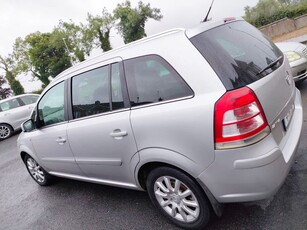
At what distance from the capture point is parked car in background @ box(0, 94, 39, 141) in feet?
34.1

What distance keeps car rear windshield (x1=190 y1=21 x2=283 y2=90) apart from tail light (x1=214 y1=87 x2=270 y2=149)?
94 millimetres

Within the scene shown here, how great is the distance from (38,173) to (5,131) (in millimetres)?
7010

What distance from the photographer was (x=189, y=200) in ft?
8.17

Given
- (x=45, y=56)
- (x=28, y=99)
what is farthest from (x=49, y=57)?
(x=28, y=99)

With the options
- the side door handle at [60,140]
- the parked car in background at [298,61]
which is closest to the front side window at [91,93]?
the side door handle at [60,140]

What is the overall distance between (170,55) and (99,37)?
51.5 meters

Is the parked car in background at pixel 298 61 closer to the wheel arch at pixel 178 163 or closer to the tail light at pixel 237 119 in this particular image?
the tail light at pixel 237 119

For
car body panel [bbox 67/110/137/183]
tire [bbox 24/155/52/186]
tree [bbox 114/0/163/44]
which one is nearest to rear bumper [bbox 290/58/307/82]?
car body panel [bbox 67/110/137/183]

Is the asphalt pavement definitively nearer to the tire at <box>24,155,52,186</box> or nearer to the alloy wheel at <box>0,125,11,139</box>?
the tire at <box>24,155,52,186</box>

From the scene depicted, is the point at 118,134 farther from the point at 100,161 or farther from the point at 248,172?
the point at 248,172

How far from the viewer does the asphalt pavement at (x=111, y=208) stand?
2535mm

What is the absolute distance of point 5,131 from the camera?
10492 mm

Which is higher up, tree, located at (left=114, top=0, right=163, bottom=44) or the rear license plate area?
tree, located at (left=114, top=0, right=163, bottom=44)

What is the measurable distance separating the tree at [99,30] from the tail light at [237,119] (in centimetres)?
5005
